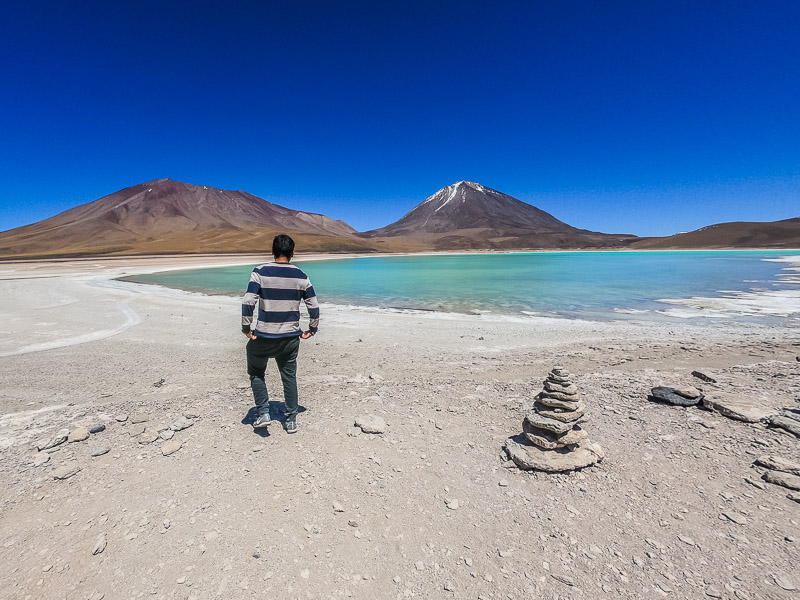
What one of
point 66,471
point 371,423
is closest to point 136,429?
point 66,471

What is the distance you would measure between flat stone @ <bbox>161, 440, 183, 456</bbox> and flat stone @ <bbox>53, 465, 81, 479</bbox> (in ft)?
2.16

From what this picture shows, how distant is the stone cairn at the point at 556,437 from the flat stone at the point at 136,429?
157 inches

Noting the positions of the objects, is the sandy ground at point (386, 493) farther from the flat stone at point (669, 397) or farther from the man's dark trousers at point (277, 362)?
the man's dark trousers at point (277, 362)

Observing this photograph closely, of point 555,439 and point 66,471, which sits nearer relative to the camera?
point 66,471

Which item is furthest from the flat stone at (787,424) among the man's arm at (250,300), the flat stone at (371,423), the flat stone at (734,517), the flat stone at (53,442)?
the flat stone at (53,442)

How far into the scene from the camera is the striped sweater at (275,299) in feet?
12.3

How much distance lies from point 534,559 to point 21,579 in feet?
10.6

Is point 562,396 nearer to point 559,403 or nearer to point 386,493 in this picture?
point 559,403

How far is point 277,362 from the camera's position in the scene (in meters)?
3.94

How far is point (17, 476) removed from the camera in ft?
10.6

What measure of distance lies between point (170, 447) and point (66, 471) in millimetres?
799

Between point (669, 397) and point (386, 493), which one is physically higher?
point (669, 397)

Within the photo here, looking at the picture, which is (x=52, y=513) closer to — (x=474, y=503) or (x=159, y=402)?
(x=159, y=402)

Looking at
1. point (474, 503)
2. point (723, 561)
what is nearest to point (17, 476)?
point (474, 503)
